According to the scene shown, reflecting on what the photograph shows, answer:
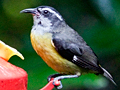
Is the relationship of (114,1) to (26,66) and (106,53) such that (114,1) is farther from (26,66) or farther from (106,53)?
(26,66)

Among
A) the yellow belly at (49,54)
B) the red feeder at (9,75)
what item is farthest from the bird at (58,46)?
the red feeder at (9,75)

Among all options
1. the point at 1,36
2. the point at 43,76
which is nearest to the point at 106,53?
the point at 43,76

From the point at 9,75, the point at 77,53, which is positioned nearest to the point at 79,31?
the point at 77,53

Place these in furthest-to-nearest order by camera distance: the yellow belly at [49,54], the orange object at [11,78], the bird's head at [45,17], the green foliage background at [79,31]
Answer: the green foliage background at [79,31]
the bird's head at [45,17]
the yellow belly at [49,54]
the orange object at [11,78]

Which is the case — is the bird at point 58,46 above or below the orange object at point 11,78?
below

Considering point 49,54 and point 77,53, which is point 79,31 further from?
point 49,54

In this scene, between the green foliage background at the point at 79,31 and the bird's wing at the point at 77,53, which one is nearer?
the bird's wing at the point at 77,53

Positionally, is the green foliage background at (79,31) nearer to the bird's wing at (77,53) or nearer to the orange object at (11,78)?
the bird's wing at (77,53)
